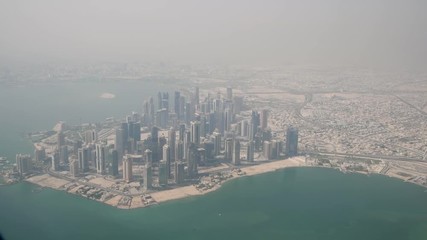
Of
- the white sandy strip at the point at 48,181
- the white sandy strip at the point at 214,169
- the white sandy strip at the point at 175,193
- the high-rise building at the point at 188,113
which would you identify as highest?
the high-rise building at the point at 188,113

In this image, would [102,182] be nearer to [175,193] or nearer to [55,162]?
[55,162]

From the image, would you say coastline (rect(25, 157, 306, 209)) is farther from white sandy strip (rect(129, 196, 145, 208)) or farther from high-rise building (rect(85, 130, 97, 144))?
high-rise building (rect(85, 130, 97, 144))

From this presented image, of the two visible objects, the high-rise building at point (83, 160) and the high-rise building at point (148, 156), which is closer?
the high-rise building at point (83, 160)

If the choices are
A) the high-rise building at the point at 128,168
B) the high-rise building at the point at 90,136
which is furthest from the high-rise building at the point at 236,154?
the high-rise building at the point at 90,136

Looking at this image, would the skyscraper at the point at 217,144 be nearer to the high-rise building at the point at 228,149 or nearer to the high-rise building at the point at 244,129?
the high-rise building at the point at 228,149

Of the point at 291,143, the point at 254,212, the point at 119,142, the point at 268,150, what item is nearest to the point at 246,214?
the point at 254,212

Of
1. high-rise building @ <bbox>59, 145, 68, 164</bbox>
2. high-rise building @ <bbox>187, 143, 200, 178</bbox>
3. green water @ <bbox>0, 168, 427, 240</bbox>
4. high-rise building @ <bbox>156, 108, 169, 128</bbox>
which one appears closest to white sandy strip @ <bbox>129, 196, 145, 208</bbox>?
green water @ <bbox>0, 168, 427, 240</bbox>
